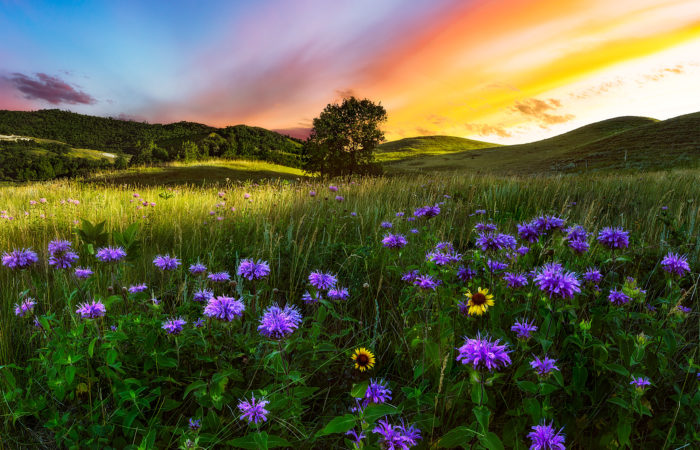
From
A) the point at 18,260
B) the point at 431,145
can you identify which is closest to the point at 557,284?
the point at 18,260

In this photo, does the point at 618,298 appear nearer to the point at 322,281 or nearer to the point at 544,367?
the point at 544,367

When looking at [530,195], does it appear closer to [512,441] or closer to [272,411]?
[512,441]

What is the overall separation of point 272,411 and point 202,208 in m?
5.15

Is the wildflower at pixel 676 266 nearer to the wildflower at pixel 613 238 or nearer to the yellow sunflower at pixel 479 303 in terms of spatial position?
the wildflower at pixel 613 238

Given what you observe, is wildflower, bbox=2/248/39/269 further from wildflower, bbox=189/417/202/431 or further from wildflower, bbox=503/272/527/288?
wildflower, bbox=503/272/527/288

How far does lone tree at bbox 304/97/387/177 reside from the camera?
1211 inches

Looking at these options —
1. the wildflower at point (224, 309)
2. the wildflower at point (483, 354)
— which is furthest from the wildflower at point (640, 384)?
the wildflower at point (224, 309)

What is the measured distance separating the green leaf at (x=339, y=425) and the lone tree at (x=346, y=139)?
96.8 feet

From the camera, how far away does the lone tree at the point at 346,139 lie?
101ft

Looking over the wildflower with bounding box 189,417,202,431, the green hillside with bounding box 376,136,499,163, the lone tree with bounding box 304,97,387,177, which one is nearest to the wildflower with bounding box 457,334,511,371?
the wildflower with bounding box 189,417,202,431

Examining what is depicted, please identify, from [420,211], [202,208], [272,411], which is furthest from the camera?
[202,208]

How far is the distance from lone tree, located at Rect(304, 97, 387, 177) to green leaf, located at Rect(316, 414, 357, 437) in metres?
29.5

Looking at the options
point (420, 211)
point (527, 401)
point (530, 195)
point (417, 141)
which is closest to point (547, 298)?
point (527, 401)

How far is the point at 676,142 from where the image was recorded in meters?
37.5
